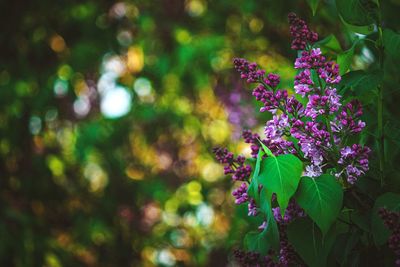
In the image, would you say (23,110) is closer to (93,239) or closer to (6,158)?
(6,158)

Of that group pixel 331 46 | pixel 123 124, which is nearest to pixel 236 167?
pixel 331 46

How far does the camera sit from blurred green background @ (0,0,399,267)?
10.8 feet

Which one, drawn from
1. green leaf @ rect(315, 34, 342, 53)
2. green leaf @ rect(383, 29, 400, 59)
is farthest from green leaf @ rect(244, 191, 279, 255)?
green leaf @ rect(315, 34, 342, 53)

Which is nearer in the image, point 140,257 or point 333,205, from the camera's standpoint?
point 333,205

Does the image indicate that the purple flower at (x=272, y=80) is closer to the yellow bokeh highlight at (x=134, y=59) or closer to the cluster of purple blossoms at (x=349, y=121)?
the cluster of purple blossoms at (x=349, y=121)

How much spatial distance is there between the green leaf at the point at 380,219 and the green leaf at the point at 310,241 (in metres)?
0.06

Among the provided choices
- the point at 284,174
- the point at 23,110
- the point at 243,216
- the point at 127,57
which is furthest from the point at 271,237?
the point at 127,57

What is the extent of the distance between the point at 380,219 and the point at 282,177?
0.17m

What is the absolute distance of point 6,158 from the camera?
3686 millimetres

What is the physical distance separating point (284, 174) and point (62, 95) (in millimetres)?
3396

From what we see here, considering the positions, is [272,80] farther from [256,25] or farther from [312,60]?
[256,25]

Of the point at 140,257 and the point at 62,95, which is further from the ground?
the point at 62,95

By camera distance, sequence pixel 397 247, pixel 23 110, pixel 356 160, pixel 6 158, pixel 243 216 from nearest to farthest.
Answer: pixel 397 247 < pixel 356 160 < pixel 243 216 < pixel 23 110 < pixel 6 158

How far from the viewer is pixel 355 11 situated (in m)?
0.91
